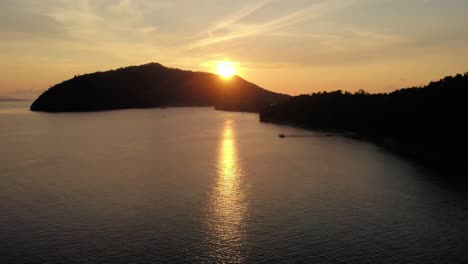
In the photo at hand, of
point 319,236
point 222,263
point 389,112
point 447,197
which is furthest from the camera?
point 389,112

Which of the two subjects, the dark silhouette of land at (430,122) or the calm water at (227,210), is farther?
the dark silhouette of land at (430,122)

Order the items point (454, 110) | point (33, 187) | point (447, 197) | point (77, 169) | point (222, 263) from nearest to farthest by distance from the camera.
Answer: point (222, 263) < point (447, 197) < point (33, 187) < point (77, 169) < point (454, 110)

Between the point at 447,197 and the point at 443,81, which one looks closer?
the point at 447,197

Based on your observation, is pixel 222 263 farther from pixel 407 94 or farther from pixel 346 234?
pixel 407 94

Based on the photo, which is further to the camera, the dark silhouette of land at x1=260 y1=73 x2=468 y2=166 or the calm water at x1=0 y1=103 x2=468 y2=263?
the dark silhouette of land at x1=260 y1=73 x2=468 y2=166

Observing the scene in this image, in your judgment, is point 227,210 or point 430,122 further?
point 430,122

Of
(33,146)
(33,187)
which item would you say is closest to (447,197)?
(33,187)

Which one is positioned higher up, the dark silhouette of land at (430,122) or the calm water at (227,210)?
the dark silhouette of land at (430,122)

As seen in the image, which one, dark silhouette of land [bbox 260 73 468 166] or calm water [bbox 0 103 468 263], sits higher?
dark silhouette of land [bbox 260 73 468 166]
